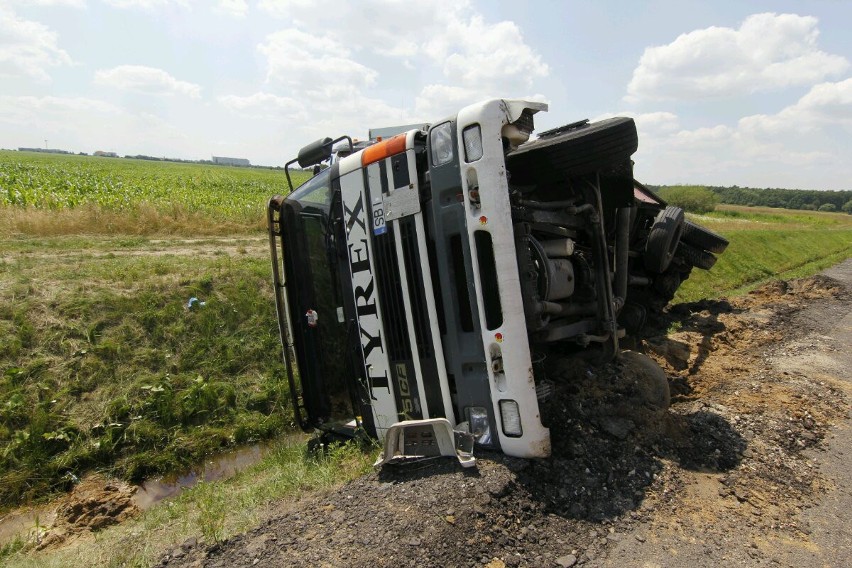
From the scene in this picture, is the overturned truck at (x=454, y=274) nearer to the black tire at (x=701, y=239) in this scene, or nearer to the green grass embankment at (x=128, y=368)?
the green grass embankment at (x=128, y=368)

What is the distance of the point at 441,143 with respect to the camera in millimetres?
3303

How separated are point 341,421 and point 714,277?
12246 millimetres

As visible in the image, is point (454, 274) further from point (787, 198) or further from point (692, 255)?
point (787, 198)

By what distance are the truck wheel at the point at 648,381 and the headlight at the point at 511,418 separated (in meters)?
1.06

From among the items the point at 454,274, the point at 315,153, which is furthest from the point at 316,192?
the point at 454,274

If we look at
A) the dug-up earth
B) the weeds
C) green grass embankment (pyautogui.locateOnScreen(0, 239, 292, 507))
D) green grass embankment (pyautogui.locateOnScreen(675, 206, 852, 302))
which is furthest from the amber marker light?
green grass embankment (pyautogui.locateOnScreen(675, 206, 852, 302))

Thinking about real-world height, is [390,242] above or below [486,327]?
above

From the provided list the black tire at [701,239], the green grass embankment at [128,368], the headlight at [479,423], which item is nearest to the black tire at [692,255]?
the black tire at [701,239]

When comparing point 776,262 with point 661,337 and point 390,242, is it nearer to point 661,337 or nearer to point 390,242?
point 661,337

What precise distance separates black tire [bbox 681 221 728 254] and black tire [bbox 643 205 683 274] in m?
0.72

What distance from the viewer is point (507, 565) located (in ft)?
7.97

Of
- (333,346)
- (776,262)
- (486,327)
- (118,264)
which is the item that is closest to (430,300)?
(486,327)

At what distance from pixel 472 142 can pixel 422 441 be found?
1769mm

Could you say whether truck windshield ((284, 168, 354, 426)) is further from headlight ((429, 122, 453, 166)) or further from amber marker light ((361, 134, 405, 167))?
headlight ((429, 122, 453, 166))
